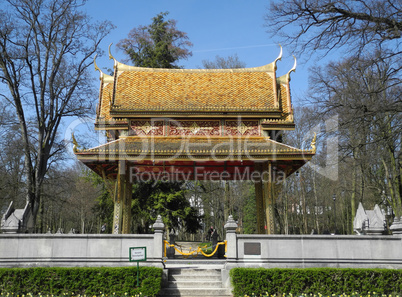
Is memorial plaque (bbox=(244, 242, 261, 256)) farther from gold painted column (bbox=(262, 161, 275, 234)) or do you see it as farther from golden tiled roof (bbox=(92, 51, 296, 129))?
golden tiled roof (bbox=(92, 51, 296, 129))

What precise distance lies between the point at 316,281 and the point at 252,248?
2413 mm

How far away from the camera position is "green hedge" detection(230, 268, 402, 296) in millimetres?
11781

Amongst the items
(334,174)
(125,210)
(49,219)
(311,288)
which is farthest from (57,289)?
(49,219)

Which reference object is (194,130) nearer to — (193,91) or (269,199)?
(193,91)

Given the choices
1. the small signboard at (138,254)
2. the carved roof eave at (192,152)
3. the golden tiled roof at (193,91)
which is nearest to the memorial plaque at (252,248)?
the small signboard at (138,254)

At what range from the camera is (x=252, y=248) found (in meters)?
13.1

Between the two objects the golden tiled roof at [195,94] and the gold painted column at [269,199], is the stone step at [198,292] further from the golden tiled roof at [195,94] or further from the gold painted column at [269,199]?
the golden tiled roof at [195,94]

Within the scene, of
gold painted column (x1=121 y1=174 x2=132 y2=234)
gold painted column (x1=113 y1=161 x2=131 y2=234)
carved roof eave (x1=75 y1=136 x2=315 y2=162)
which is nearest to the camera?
carved roof eave (x1=75 y1=136 x2=315 y2=162)

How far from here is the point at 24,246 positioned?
13.0 metres

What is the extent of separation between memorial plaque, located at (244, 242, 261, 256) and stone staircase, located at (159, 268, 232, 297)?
1502 mm

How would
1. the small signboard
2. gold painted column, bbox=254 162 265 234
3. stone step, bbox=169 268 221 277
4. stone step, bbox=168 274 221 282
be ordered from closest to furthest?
the small signboard → stone step, bbox=168 274 221 282 → stone step, bbox=169 268 221 277 → gold painted column, bbox=254 162 265 234

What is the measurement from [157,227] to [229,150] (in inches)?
220

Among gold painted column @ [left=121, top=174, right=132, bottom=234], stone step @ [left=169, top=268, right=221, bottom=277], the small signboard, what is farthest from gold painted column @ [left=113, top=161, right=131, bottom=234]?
the small signboard

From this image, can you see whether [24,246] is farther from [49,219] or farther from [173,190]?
[49,219]
